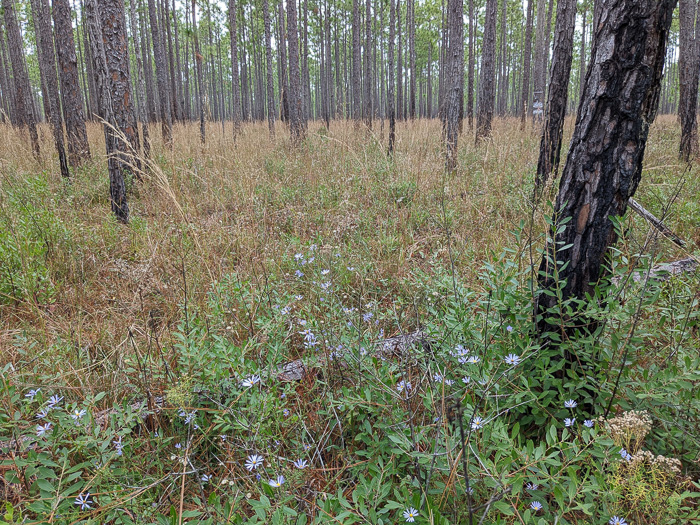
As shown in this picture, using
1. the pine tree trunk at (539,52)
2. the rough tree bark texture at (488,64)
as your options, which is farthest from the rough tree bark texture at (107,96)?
the pine tree trunk at (539,52)

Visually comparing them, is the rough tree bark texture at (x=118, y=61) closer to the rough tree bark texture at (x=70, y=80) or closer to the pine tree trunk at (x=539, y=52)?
the rough tree bark texture at (x=70, y=80)

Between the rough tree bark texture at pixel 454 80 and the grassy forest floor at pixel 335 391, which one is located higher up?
the rough tree bark texture at pixel 454 80

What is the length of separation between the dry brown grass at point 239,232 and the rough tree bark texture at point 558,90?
39 cm

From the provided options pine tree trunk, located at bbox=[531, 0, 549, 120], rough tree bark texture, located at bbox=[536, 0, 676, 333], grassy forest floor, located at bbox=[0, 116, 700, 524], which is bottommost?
grassy forest floor, located at bbox=[0, 116, 700, 524]

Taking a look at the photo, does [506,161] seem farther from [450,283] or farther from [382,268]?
[450,283]

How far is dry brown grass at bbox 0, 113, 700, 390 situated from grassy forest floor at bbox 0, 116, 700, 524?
0.11 ft

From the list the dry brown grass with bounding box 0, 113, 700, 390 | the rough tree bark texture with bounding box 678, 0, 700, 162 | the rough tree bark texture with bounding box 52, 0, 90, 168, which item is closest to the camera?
the dry brown grass with bounding box 0, 113, 700, 390

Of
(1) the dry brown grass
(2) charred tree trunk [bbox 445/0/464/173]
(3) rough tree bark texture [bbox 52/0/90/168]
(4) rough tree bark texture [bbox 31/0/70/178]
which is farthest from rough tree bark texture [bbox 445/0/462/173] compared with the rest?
(4) rough tree bark texture [bbox 31/0/70/178]

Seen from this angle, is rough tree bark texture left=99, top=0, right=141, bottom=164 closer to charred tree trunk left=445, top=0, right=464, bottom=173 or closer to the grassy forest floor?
Result: the grassy forest floor

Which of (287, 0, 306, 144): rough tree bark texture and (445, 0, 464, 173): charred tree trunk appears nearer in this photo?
(445, 0, 464, 173): charred tree trunk

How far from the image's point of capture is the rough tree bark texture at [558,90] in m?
4.34

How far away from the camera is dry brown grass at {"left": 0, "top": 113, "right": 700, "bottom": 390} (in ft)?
7.38

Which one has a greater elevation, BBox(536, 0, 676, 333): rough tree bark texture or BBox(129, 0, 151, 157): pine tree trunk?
BBox(129, 0, 151, 157): pine tree trunk

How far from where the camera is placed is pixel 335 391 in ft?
5.54
